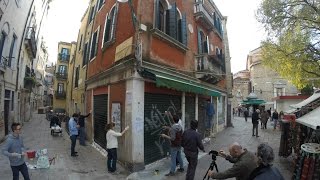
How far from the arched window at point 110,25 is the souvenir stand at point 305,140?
23.8 feet

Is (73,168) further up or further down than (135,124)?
further down

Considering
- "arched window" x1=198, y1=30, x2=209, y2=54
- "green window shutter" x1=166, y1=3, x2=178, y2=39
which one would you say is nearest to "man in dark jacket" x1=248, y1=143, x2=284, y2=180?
"green window shutter" x1=166, y1=3, x2=178, y2=39

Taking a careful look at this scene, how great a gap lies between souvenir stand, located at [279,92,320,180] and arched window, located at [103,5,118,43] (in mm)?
7268

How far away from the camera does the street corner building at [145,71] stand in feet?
32.4

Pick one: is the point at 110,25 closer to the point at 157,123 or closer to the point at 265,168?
the point at 157,123

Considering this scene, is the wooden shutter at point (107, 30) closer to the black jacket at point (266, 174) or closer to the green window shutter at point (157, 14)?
the green window shutter at point (157, 14)

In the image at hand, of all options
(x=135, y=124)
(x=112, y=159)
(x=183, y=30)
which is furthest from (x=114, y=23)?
(x=112, y=159)

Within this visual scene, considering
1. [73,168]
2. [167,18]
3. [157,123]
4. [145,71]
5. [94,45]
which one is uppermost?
[167,18]

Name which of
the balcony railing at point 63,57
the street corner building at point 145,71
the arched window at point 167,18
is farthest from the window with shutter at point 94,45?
the balcony railing at point 63,57

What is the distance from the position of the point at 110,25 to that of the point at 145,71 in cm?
495

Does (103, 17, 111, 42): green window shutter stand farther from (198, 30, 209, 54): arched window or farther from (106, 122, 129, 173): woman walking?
(106, 122, 129, 173): woman walking

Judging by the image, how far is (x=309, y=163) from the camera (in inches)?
274

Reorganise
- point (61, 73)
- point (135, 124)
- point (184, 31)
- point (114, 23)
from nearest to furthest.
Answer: point (135, 124) < point (114, 23) < point (184, 31) < point (61, 73)

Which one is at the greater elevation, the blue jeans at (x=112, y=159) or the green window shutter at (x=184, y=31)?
the green window shutter at (x=184, y=31)
